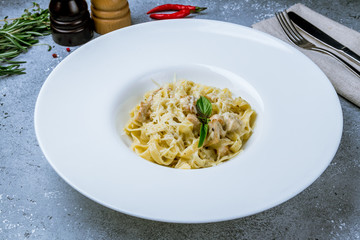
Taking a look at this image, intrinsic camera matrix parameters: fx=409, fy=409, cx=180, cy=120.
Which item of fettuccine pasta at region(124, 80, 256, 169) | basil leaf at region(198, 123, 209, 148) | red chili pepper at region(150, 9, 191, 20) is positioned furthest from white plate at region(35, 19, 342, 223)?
red chili pepper at region(150, 9, 191, 20)

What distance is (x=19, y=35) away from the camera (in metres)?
3.31

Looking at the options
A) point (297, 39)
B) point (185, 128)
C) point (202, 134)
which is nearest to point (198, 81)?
point (185, 128)

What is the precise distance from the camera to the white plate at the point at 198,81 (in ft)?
6.21

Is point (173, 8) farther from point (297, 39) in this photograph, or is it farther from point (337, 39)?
point (337, 39)

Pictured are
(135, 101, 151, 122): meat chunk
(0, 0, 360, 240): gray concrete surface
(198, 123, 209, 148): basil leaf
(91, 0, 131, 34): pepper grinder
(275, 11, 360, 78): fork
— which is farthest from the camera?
(91, 0, 131, 34): pepper grinder

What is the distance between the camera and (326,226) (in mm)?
2098

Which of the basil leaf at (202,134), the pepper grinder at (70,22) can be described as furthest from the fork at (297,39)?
the pepper grinder at (70,22)

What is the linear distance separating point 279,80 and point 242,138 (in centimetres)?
48

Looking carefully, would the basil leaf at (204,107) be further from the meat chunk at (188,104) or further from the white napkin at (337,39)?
the white napkin at (337,39)

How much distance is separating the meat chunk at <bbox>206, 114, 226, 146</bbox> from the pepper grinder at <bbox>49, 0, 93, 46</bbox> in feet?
4.96

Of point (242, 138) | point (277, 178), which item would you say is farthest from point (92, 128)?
point (277, 178)

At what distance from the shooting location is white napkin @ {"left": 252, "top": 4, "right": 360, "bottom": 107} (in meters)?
2.86

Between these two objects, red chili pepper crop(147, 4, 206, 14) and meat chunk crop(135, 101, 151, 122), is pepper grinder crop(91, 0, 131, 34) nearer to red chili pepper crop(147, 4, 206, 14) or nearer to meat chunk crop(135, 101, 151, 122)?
red chili pepper crop(147, 4, 206, 14)

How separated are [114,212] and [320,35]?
6.65ft
